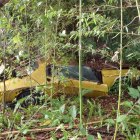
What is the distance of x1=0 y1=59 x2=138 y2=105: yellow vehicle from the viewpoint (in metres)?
4.52

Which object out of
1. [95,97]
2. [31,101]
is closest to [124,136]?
[31,101]

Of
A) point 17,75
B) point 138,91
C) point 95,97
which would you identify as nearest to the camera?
point 138,91

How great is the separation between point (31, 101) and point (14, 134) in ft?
4.17

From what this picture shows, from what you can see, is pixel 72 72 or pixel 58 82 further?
pixel 72 72

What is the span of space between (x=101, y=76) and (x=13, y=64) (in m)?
2.28

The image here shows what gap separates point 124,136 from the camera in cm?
307

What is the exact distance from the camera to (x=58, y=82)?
182 inches

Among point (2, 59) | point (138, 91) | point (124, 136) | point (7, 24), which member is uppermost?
point (7, 24)

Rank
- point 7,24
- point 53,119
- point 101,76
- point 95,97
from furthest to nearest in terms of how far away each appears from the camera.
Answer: point 101,76, point 95,97, point 7,24, point 53,119

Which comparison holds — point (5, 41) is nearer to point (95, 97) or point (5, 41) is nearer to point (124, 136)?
point (124, 136)

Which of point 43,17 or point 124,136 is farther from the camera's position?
point 43,17

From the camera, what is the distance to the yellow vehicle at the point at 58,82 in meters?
4.52

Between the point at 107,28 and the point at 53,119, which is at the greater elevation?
the point at 107,28

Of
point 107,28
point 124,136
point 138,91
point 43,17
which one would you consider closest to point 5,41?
point 43,17
